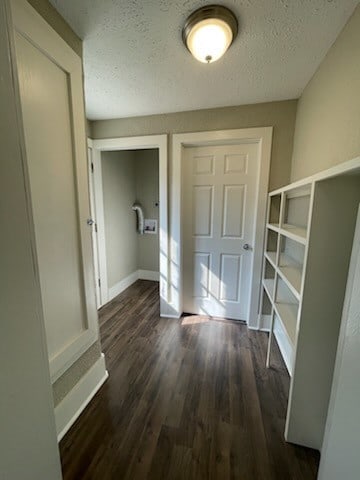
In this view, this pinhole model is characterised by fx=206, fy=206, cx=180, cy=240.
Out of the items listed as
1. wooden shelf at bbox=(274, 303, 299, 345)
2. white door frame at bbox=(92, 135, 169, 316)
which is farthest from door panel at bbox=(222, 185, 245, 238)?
wooden shelf at bbox=(274, 303, 299, 345)

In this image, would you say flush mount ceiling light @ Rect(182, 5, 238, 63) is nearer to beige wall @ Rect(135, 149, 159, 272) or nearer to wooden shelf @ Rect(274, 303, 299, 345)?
wooden shelf @ Rect(274, 303, 299, 345)

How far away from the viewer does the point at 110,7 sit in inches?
41.5

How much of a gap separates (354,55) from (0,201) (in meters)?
1.72

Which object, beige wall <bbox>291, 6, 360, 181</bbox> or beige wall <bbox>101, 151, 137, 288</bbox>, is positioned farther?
beige wall <bbox>101, 151, 137, 288</bbox>

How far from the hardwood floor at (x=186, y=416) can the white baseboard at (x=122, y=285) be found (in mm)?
896

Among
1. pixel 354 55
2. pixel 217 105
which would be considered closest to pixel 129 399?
pixel 354 55

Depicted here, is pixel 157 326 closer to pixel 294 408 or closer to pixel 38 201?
pixel 294 408

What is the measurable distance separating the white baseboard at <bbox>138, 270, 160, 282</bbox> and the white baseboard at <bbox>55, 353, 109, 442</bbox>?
2165 mm

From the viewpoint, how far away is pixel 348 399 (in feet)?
2.38

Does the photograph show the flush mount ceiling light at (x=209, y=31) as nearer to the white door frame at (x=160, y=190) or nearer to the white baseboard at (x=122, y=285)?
the white door frame at (x=160, y=190)

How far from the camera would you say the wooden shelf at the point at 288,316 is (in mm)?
1229

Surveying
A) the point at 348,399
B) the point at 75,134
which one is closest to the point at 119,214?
the point at 75,134

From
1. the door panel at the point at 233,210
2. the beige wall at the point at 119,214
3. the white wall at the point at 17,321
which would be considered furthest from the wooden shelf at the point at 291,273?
the beige wall at the point at 119,214

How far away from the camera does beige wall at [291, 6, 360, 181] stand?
106 cm
